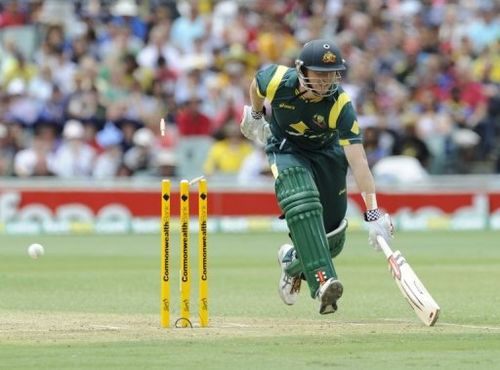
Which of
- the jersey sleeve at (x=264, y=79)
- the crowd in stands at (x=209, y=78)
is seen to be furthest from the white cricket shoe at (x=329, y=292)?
the crowd in stands at (x=209, y=78)

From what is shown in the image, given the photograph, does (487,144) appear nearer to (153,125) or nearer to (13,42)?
(153,125)

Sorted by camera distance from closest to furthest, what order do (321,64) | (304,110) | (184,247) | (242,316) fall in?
(184,247) < (321,64) < (304,110) < (242,316)

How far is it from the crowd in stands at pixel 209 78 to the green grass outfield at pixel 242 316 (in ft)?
9.50

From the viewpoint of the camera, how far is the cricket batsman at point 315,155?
8.22 metres

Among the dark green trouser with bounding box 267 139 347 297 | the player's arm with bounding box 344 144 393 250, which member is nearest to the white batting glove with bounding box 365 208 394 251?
the player's arm with bounding box 344 144 393 250

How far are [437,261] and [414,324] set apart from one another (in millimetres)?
5679

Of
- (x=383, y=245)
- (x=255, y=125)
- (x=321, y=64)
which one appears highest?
(x=321, y=64)

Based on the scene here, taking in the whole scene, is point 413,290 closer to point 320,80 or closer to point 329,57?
point 320,80

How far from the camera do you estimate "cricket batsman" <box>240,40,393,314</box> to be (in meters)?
8.22

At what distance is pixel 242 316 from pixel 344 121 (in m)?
1.48

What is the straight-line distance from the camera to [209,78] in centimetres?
1953

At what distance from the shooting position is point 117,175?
1828cm

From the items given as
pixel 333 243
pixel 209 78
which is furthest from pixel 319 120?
pixel 209 78

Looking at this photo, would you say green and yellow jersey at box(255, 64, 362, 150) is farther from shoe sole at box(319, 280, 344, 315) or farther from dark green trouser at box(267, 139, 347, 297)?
shoe sole at box(319, 280, 344, 315)
